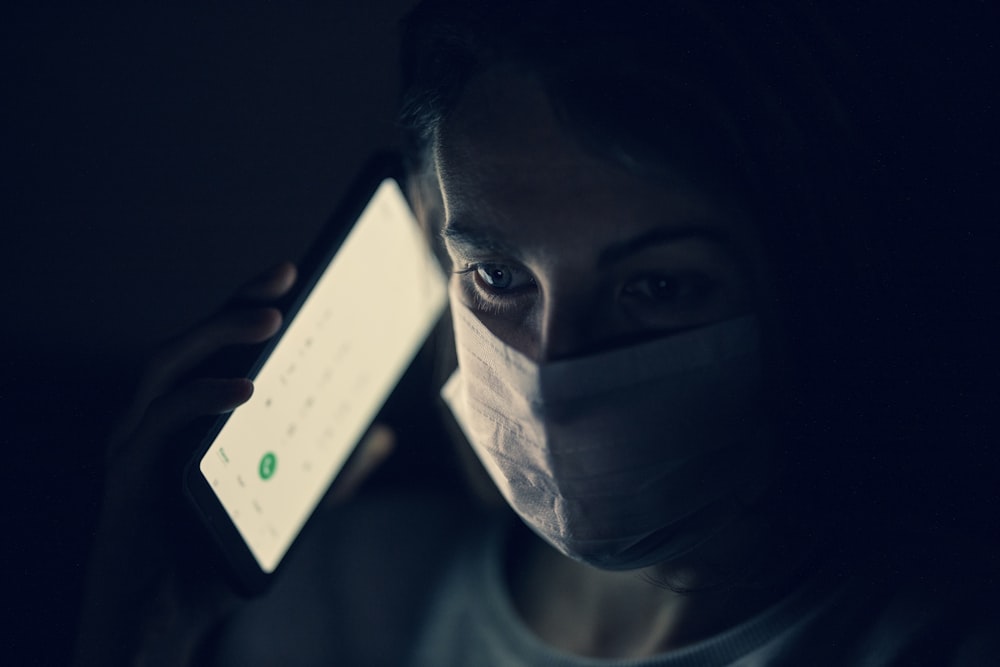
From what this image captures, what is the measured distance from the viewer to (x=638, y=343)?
0.67m

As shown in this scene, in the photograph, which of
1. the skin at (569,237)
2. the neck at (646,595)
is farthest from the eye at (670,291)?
the neck at (646,595)

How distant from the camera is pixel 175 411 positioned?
0.78 meters

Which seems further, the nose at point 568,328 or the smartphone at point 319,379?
the smartphone at point 319,379

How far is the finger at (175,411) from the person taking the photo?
76cm

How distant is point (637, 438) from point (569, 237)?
0.59 feet

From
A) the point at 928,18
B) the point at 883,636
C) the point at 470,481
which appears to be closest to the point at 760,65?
the point at 928,18

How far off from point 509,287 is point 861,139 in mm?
326

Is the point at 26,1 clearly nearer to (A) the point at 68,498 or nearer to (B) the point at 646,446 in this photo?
Result: (A) the point at 68,498

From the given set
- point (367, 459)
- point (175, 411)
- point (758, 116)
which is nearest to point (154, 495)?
point (175, 411)

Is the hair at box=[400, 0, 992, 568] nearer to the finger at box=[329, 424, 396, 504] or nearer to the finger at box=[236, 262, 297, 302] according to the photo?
the finger at box=[236, 262, 297, 302]

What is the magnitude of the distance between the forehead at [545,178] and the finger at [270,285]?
275 mm

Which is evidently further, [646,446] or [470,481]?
[470,481]

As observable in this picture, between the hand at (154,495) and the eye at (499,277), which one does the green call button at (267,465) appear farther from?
the eye at (499,277)

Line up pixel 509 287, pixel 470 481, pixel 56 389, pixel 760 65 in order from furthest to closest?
pixel 470 481 → pixel 56 389 → pixel 509 287 → pixel 760 65
